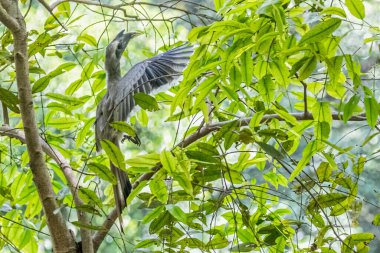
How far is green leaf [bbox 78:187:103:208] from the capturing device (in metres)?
0.93

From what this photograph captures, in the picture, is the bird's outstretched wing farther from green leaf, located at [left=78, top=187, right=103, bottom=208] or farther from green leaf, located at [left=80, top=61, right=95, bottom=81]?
green leaf, located at [left=78, top=187, right=103, bottom=208]

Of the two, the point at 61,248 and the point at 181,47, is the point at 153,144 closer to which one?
the point at 181,47

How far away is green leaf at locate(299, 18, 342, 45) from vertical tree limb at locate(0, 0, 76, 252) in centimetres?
42

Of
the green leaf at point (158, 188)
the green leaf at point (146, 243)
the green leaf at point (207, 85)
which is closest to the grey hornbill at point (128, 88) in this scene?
the green leaf at point (146, 243)

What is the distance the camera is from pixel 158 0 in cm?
310

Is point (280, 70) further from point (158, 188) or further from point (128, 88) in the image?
point (128, 88)

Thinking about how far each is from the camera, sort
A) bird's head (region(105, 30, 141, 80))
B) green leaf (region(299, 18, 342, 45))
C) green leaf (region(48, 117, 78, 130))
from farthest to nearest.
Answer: bird's head (region(105, 30, 141, 80)) → green leaf (region(48, 117, 78, 130)) → green leaf (region(299, 18, 342, 45))

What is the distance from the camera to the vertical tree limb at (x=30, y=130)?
900 millimetres

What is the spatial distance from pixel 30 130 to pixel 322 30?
45 centimetres

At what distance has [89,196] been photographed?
0.94 meters

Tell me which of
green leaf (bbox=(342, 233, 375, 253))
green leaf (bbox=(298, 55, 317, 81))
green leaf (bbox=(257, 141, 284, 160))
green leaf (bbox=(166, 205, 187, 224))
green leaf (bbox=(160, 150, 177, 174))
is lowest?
green leaf (bbox=(342, 233, 375, 253))

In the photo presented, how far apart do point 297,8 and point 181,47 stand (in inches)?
14.9

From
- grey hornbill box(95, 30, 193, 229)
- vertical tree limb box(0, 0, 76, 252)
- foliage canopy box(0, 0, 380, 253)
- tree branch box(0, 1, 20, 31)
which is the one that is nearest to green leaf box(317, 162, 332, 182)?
foliage canopy box(0, 0, 380, 253)

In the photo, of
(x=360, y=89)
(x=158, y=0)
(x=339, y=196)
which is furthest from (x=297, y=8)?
(x=158, y=0)
